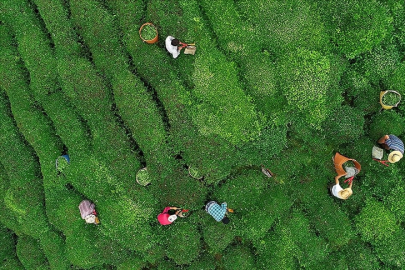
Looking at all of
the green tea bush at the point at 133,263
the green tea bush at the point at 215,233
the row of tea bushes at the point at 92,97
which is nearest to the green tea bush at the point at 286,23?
the row of tea bushes at the point at 92,97

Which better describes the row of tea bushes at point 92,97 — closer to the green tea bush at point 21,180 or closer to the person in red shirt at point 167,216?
the person in red shirt at point 167,216

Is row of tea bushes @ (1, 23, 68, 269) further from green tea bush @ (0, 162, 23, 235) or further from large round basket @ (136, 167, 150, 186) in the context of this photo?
large round basket @ (136, 167, 150, 186)

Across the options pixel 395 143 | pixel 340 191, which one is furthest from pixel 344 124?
pixel 340 191

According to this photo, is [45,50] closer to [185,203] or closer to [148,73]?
[148,73]

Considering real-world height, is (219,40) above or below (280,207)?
above

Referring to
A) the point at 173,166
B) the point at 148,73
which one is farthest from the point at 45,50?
the point at 173,166

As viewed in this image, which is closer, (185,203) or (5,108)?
(185,203)
